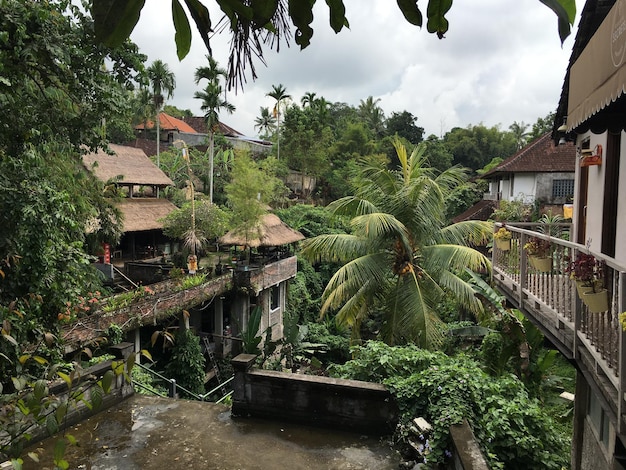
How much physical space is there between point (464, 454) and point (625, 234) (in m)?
2.89

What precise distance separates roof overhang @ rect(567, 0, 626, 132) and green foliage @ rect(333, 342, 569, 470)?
3127 millimetres

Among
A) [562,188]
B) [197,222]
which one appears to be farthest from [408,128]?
[197,222]

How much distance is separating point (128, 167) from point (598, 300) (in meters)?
19.3

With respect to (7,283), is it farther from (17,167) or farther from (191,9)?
(191,9)

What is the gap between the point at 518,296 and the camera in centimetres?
618

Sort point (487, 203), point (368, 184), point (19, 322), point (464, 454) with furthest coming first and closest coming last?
1. point (487, 203)
2. point (368, 184)
3. point (19, 322)
4. point (464, 454)

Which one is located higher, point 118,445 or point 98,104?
point 98,104

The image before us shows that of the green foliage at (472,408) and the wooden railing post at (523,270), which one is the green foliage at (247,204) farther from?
the wooden railing post at (523,270)

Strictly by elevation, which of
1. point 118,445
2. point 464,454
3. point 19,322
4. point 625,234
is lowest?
point 118,445

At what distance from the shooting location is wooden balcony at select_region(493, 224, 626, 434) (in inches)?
133

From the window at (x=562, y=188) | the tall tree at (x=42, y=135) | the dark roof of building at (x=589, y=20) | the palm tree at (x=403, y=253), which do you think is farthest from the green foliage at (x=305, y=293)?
the dark roof of building at (x=589, y=20)

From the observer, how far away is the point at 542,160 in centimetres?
2195

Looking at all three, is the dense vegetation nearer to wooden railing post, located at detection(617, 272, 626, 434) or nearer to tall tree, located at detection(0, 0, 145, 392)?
tall tree, located at detection(0, 0, 145, 392)

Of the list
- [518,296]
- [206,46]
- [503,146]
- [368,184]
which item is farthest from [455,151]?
[206,46]
